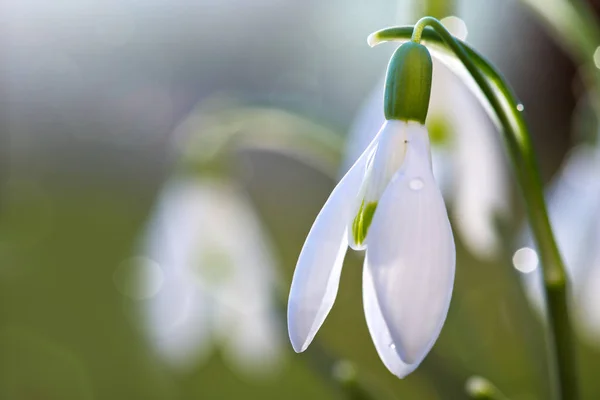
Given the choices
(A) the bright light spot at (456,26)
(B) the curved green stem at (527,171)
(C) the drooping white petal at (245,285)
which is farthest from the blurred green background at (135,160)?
(B) the curved green stem at (527,171)

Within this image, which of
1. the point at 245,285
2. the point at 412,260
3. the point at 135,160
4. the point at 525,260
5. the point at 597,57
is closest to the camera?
the point at 412,260

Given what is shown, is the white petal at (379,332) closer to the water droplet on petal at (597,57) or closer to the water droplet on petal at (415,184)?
the water droplet on petal at (415,184)

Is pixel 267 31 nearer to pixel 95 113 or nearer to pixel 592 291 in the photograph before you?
pixel 95 113

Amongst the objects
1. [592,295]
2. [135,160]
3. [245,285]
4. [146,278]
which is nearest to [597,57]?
[592,295]

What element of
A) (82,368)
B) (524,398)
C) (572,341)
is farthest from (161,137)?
(572,341)

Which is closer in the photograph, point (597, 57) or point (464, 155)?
point (597, 57)

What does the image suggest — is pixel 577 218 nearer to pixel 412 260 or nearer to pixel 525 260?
pixel 525 260

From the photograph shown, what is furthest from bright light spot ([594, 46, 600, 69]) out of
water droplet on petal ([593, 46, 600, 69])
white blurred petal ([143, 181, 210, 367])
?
white blurred petal ([143, 181, 210, 367])
